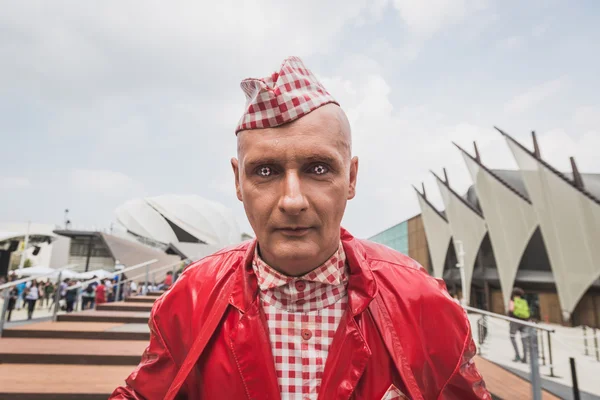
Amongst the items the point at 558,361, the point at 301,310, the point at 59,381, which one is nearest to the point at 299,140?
the point at 301,310

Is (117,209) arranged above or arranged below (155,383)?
above

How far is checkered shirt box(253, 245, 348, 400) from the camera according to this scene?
1.11 m

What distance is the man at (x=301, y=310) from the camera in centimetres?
107

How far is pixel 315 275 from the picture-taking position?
1.16m

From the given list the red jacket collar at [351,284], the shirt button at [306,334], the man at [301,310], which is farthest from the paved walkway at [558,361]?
the shirt button at [306,334]

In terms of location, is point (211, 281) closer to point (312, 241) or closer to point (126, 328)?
point (312, 241)

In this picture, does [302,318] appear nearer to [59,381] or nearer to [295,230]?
[295,230]

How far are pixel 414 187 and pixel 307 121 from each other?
3417cm

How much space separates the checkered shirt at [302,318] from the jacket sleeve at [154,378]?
1.22 ft

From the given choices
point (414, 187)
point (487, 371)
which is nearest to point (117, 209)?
point (414, 187)

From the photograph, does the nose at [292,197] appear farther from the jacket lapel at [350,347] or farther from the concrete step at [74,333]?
the concrete step at [74,333]

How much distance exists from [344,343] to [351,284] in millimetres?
191

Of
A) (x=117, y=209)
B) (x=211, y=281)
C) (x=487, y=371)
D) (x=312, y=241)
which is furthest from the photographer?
A: (x=117, y=209)

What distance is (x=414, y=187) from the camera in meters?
33.5
